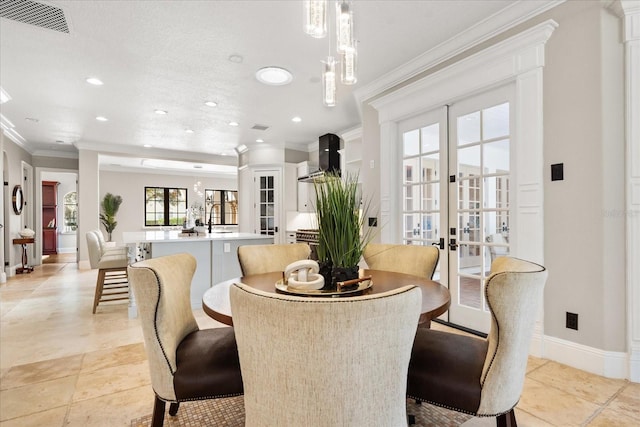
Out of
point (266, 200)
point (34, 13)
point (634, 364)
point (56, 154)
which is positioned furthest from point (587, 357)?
point (56, 154)

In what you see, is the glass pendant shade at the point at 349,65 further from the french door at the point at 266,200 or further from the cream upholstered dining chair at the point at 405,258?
the french door at the point at 266,200

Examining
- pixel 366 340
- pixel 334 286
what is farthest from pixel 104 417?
pixel 366 340

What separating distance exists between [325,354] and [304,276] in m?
0.76

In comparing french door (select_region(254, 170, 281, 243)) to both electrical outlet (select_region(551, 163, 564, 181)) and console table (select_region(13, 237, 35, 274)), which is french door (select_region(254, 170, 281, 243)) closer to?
console table (select_region(13, 237, 35, 274))

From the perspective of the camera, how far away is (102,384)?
2.09m

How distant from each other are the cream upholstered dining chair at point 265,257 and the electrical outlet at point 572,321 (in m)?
1.89

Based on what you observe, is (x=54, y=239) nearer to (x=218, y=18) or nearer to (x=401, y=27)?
(x=218, y=18)

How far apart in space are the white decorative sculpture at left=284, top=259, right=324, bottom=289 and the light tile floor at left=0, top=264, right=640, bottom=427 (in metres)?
1.15

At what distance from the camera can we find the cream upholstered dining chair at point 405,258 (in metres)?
2.17

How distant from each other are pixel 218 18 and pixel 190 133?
3777 millimetres

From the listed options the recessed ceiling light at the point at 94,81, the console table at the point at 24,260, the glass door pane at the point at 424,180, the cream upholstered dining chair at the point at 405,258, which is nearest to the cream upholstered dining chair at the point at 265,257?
the cream upholstered dining chair at the point at 405,258

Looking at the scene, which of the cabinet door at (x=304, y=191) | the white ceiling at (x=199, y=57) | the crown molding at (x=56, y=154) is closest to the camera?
the white ceiling at (x=199, y=57)

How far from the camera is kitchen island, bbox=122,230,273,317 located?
3.62 m

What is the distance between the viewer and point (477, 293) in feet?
9.54
